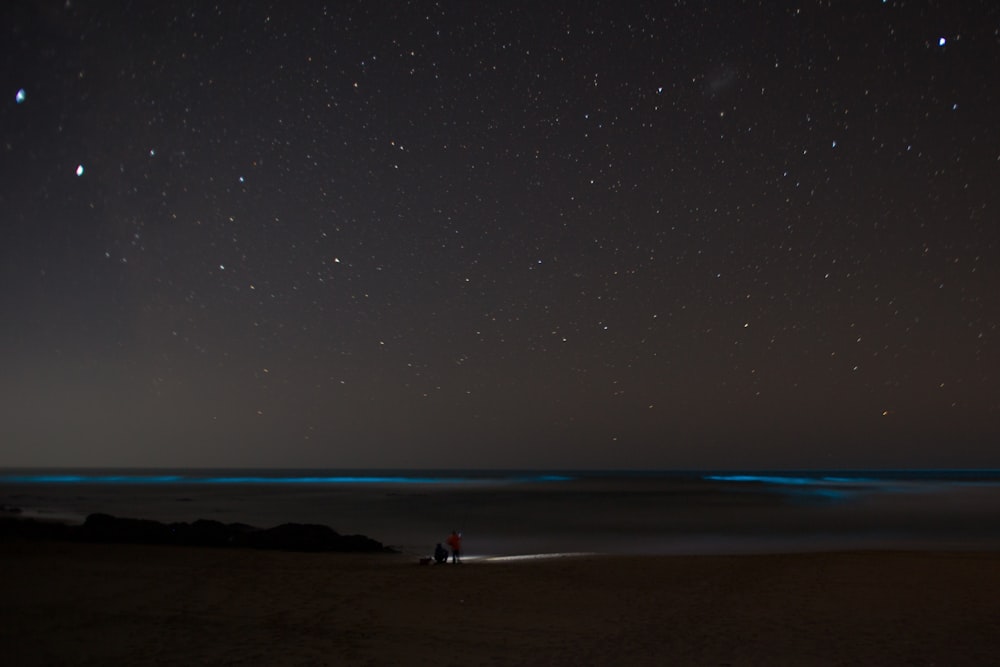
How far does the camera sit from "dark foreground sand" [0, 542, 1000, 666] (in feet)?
29.0

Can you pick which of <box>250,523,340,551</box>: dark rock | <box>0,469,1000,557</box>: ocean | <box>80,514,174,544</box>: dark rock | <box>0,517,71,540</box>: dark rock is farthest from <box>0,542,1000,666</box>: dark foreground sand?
<box>0,469,1000,557</box>: ocean

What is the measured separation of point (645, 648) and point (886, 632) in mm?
3354

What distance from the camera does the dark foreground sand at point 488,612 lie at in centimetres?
883

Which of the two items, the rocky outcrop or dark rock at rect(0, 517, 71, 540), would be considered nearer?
the rocky outcrop

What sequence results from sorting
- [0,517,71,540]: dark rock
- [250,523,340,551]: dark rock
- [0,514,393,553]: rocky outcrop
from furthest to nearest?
[0,517,71,540]: dark rock < [0,514,393,553]: rocky outcrop < [250,523,340,551]: dark rock

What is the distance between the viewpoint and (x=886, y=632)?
10.1 m

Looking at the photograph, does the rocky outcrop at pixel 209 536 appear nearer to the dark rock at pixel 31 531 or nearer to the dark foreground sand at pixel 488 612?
the dark rock at pixel 31 531

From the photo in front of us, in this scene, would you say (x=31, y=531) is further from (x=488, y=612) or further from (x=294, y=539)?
(x=488, y=612)

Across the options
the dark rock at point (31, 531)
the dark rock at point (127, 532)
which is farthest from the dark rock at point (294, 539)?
the dark rock at point (31, 531)

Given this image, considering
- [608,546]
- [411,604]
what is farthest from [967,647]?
[608,546]

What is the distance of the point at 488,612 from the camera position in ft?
37.4

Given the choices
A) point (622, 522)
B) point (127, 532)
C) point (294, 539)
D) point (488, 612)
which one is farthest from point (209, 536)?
point (622, 522)

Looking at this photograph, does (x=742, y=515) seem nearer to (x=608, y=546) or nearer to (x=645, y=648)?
(x=608, y=546)

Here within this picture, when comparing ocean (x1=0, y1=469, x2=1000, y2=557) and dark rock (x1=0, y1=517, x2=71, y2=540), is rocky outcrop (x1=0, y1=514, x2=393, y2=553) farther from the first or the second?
ocean (x1=0, y1=469, x2=1000, y2=557)
